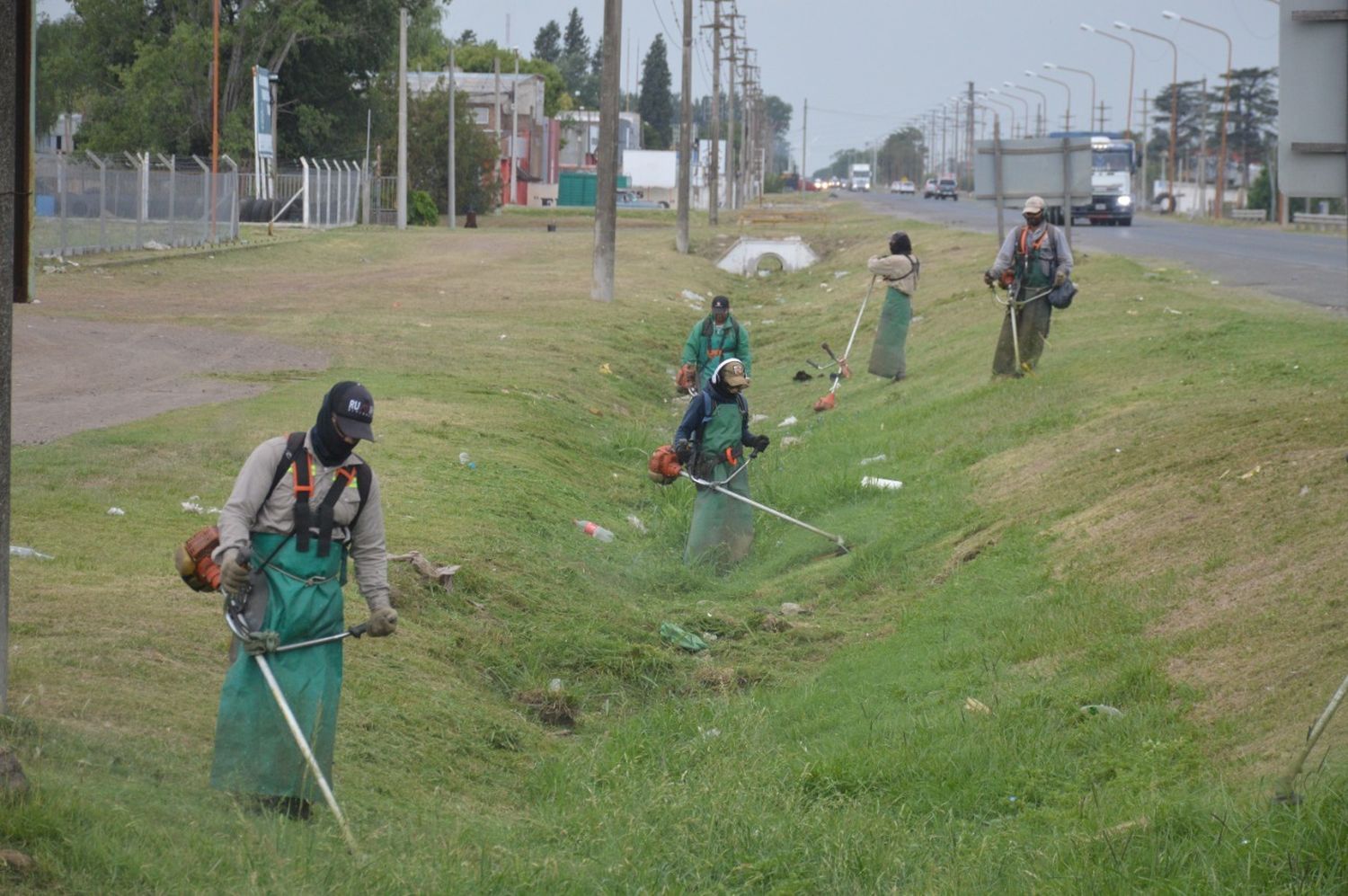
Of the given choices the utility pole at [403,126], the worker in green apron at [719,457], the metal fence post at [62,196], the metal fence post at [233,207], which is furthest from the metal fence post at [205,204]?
the worker in green apron at [719,457]

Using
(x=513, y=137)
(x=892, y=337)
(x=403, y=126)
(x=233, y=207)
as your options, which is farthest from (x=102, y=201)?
(x=513, y=137)

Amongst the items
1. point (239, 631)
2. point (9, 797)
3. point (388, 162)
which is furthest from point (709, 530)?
point (388, 162)

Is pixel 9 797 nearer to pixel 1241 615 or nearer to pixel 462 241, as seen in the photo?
pixel 1241 615

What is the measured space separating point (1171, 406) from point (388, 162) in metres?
55.0

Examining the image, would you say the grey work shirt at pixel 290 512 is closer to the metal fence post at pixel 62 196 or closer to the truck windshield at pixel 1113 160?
the metal fence post at pixel 62 196

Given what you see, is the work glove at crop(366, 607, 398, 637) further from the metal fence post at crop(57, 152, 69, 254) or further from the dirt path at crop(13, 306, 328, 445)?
the metal fence post at crop(57, 152, 69, 254)

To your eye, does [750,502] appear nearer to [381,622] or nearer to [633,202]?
[381,622]

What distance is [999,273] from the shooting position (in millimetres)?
14883

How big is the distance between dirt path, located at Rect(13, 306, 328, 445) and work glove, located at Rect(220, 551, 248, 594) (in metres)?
7.12

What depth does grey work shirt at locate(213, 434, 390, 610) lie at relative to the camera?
5.52 metres

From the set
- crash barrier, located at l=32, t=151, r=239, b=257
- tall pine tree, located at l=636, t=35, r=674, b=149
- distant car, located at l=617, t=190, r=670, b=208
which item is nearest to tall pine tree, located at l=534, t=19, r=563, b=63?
tall pine tree, located at l=636, t=35, r=674, b=149

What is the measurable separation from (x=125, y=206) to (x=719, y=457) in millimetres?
24324

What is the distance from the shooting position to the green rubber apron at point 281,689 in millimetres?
5625

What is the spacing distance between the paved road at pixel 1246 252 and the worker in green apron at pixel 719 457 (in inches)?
416
